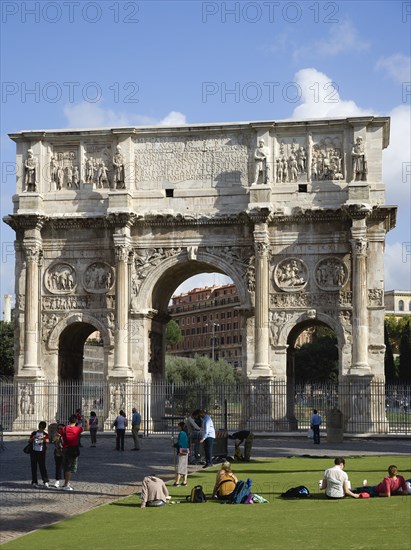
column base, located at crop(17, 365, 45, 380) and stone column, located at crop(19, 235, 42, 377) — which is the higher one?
stone column, located at crop(19, 235, 42, 377)

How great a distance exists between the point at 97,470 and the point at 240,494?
24.2 ft

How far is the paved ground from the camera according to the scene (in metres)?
16.0

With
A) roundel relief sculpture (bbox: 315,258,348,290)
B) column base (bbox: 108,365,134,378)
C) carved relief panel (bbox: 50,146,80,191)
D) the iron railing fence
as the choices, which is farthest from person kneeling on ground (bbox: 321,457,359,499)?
carved relief panel (bbox: 50,146,80,191)

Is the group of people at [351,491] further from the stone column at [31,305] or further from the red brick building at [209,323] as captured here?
the red brick building at [209,323]

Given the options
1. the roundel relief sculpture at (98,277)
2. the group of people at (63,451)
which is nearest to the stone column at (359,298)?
the roundel relief sculpture at (98,277)

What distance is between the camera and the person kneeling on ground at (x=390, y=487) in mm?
16844

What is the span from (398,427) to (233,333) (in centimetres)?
7423

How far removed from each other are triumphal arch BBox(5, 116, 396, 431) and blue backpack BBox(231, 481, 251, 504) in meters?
19.4

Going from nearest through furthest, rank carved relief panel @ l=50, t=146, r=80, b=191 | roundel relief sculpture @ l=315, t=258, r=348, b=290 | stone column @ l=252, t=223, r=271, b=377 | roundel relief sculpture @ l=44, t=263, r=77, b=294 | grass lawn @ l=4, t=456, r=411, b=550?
grass lawn @ l=4, t=456, r=411, b=550
stone column @ l=252, t=223, r=271, b=377
roundel relief sculpture @ l=315, t=258, r=348, b=290
roundel relief sculpture @ l=44, t=263, r=77, b=294
carved relief panel @ l=50, t=146, r=80, b=191

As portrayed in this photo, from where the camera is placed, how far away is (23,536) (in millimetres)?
13703

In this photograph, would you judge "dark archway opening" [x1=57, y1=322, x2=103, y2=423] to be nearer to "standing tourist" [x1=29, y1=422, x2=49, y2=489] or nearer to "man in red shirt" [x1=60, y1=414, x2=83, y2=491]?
"standing tourist" [x1=29, y1=422, x2=49, y2=489]

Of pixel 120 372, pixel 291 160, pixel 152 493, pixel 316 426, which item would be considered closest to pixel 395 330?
pixel 291 160

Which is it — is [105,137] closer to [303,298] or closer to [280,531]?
[303,298]

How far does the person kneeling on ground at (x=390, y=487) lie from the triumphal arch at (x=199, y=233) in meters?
18.9
